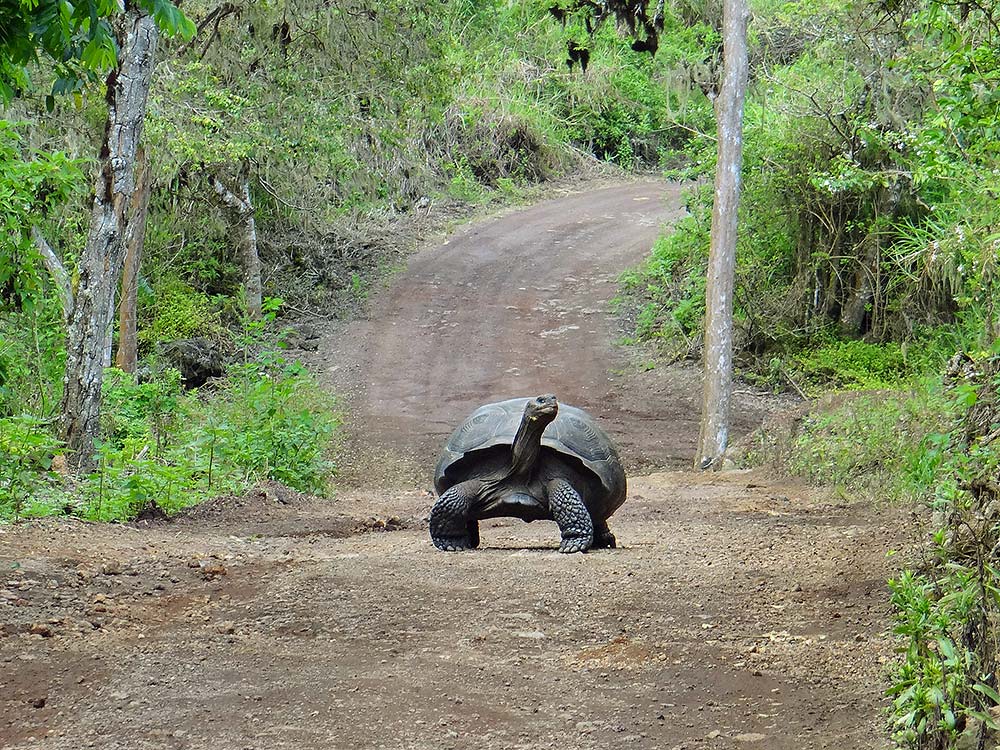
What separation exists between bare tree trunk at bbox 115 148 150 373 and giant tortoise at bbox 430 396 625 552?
8.84m

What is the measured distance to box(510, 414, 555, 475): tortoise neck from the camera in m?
7.43

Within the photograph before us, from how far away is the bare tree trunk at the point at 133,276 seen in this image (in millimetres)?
15445

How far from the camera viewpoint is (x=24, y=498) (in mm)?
7953

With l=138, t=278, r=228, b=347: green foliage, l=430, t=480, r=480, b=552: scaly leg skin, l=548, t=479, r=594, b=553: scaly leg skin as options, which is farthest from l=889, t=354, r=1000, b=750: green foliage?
l=138, t=278, r=228, b=347: green foliage

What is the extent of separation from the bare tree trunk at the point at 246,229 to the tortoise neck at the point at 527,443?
1368cm

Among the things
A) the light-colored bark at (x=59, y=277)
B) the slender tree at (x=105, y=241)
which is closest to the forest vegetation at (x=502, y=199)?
the slender tree at (x=105, y=241)

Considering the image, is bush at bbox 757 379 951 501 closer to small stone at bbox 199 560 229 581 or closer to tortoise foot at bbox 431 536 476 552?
tortoise foot at bbox 431 536 476 552

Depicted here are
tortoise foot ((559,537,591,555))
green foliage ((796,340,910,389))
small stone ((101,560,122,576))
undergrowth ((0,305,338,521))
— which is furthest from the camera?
green foliage ((796,340,910,389))

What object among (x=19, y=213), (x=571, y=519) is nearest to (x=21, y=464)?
(x=19, y=213)

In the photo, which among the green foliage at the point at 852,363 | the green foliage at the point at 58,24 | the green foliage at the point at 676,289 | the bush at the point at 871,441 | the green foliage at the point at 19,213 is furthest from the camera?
the green foliage at the point at 676,289

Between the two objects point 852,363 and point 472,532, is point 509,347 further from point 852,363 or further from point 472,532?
point 472,532

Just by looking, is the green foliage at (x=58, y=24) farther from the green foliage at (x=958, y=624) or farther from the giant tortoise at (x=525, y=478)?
→ the giant tortoise at (x=525, y=478)

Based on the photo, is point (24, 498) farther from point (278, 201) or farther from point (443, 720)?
point (278, 201)

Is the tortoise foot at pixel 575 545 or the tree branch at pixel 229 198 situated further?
the tree branch at pixel 229 198
